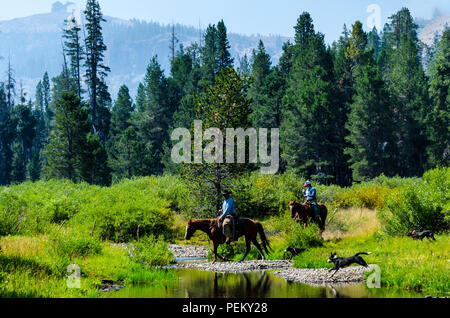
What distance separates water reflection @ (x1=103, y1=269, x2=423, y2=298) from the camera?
1251 centimetres

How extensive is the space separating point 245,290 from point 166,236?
50.4 feet

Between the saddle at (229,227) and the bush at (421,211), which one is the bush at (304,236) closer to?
the saddle at (229,227)

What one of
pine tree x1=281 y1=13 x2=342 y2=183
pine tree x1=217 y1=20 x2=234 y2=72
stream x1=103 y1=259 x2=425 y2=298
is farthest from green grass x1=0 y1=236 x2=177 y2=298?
pine tree x1=217 y1=20 x2=234 y2=72

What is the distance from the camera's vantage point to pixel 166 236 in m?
28.2

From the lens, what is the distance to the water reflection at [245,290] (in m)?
12.5

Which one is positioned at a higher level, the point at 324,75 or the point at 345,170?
the point at 324,75

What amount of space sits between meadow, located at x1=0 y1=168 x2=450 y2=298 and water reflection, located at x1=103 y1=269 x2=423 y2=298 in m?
0.88

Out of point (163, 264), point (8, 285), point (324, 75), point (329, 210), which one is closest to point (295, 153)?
point (324, 75)

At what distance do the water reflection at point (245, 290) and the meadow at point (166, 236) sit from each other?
0.88 metres

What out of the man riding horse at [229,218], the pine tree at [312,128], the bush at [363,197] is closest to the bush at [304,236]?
the man riding horse at [229,218]

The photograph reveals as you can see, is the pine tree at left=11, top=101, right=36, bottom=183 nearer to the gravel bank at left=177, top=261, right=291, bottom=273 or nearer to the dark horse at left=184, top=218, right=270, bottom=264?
the dark horse at left=184, top=218, right=270, bottom=264

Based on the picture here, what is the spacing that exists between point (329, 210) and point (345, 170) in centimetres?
4011
